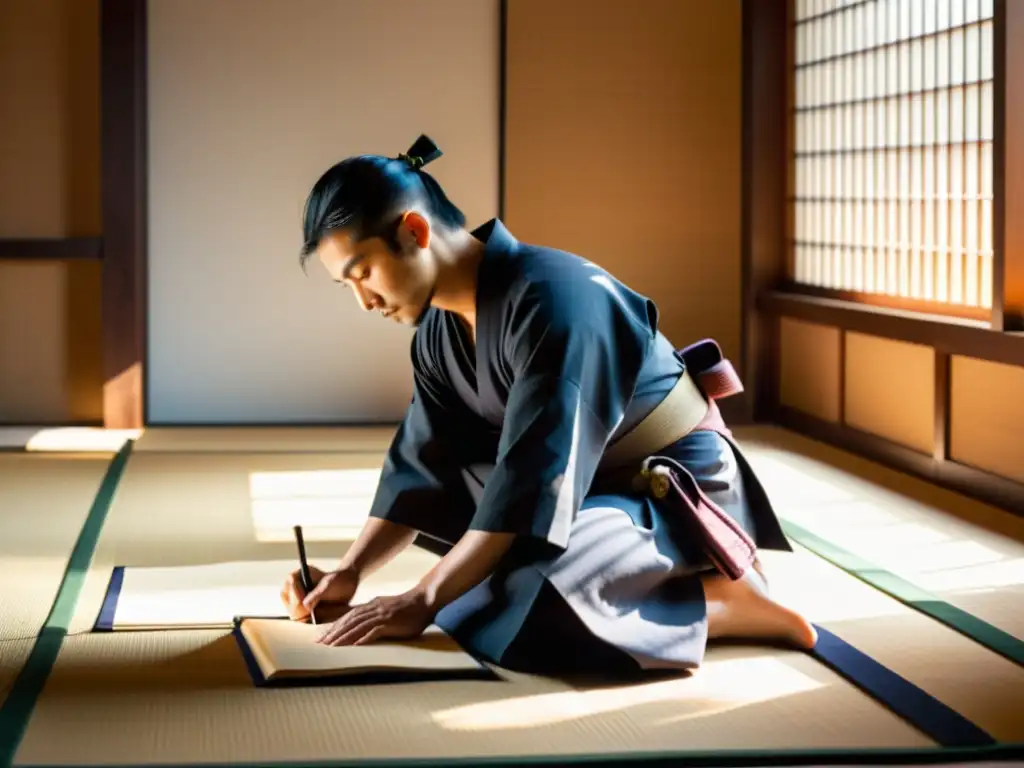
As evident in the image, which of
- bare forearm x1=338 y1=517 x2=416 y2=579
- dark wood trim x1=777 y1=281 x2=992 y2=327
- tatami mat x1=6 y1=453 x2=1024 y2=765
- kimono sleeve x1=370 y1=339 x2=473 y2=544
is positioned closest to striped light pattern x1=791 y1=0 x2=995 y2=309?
dark wood trim x1=777 y1=281 x2=992 y2=327

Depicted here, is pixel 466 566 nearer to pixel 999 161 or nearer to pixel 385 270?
pixel 385 270

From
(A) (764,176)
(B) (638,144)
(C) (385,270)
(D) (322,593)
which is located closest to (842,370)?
(A) (764,176)

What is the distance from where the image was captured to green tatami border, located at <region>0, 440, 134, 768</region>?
98.7 inches

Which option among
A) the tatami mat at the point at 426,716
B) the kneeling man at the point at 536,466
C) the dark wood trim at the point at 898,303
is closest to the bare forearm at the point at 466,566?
the kneeling man at the point at 536,466

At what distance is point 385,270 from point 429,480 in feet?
1.80

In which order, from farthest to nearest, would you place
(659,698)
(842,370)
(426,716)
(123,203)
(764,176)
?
(764,176), (123,203), (842,370), (659,698), (426,716)

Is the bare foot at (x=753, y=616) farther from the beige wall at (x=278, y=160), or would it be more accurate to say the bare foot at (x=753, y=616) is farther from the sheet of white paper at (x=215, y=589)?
the beige wall at (x=278, y=160)

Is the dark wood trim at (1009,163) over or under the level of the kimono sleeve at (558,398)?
over

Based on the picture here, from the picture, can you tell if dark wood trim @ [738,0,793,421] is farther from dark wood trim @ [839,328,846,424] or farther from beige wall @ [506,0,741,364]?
dark wood trim @ [839,328,846,424]

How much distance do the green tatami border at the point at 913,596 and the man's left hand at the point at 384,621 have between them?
3.82ft

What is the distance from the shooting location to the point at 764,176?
686 cm

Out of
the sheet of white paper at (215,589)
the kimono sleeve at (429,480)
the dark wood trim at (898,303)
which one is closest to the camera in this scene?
the kimono sleeve at (429,480)

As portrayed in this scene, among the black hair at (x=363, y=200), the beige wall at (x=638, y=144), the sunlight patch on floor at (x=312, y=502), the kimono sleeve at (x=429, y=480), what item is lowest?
the sunlight patch on floor at (x=312, y=502)

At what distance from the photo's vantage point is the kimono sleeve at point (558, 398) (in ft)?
8.91
